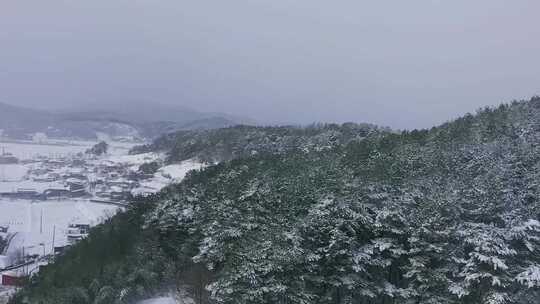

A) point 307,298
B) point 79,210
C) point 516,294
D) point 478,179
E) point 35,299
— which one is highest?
point 478,179

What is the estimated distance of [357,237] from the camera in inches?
620

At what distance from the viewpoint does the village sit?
130 feet

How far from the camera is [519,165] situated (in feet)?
56.5

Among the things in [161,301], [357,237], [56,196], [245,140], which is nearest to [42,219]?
[56,196]

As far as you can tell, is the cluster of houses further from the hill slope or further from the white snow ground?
the white snow ground

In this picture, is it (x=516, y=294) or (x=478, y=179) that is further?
(x=478, y=179)

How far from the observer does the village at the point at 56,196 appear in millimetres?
39719

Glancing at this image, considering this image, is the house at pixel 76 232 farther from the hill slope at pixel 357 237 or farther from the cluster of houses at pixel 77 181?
the hill slope at pixel 357 237

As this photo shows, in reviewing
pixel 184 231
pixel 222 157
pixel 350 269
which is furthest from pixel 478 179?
pixel 222 157

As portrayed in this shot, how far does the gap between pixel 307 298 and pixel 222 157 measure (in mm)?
64494

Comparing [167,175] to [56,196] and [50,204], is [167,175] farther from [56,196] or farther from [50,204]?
[50,204]

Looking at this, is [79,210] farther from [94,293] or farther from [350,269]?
[350,269]

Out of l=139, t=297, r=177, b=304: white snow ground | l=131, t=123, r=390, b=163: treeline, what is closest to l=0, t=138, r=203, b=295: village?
l=131, t=123, r=390, b=163: treeline

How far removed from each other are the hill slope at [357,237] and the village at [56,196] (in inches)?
614
